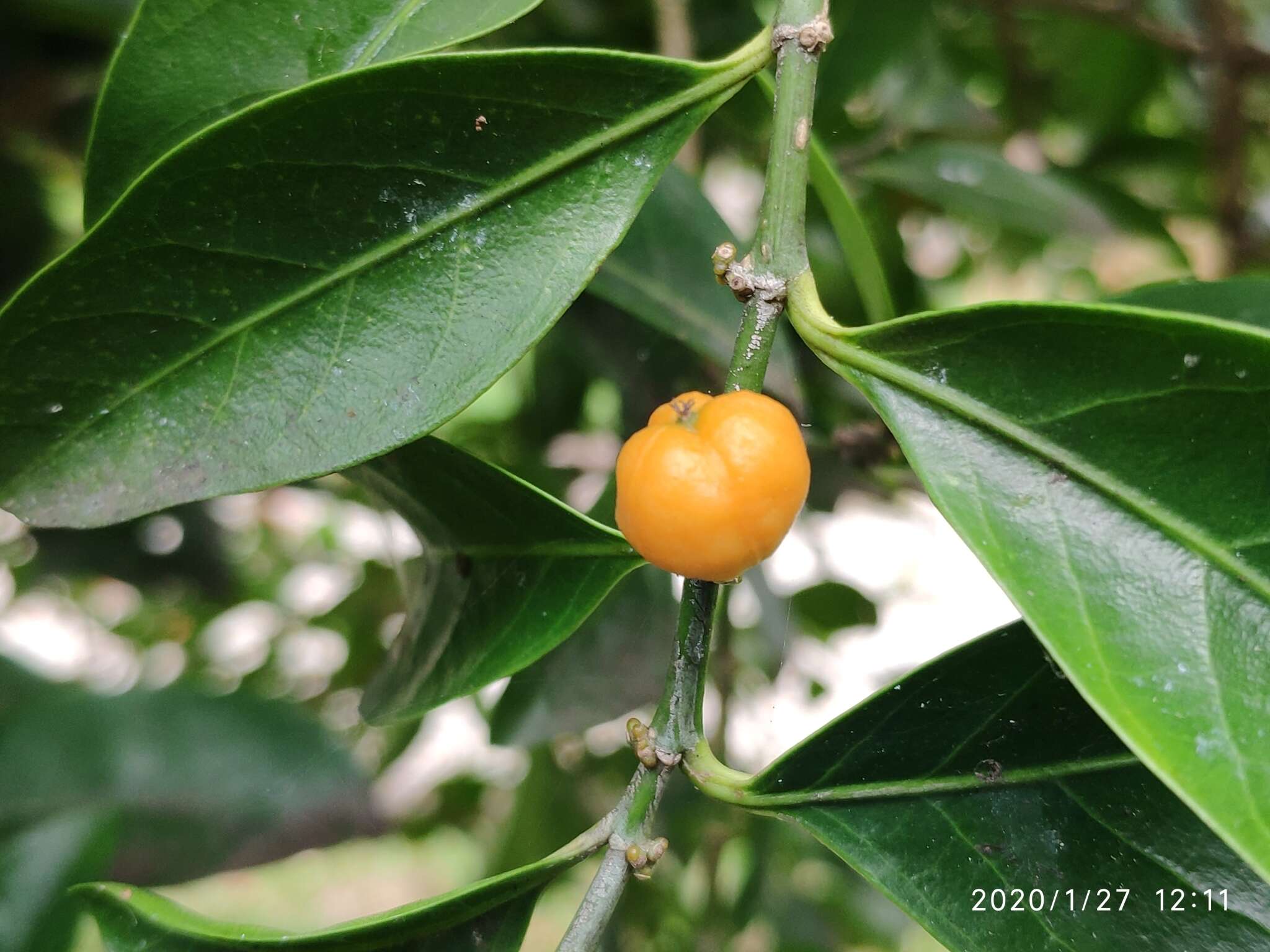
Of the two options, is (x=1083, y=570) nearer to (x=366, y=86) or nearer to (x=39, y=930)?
(x=366, y=86)

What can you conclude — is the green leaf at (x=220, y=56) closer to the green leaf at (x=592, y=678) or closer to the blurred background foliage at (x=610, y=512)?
the blurred background foliage at (x=610, y=512)

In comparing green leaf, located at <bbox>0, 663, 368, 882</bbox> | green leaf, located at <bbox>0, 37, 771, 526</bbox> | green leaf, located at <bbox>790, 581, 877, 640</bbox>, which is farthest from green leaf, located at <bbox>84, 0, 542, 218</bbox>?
green leaf, located at <bbox>790, 581, 877, 640</bbox>

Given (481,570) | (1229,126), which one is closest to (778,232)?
(481,570)

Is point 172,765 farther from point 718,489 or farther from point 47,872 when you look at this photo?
point 718,489

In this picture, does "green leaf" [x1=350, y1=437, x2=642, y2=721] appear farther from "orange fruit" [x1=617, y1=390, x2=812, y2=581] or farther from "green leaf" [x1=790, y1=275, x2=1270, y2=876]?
"green leaf" [x1=790, y1=275, x2=1270, y2=876]

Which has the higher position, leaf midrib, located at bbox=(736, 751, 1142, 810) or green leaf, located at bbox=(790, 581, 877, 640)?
green leaf, located at bbox=(790, 581, 877, 640)

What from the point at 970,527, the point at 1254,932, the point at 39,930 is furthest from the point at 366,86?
the point at 39,930

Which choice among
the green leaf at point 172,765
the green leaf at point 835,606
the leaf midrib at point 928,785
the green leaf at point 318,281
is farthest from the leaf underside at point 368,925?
the green leaf at point 835,606
